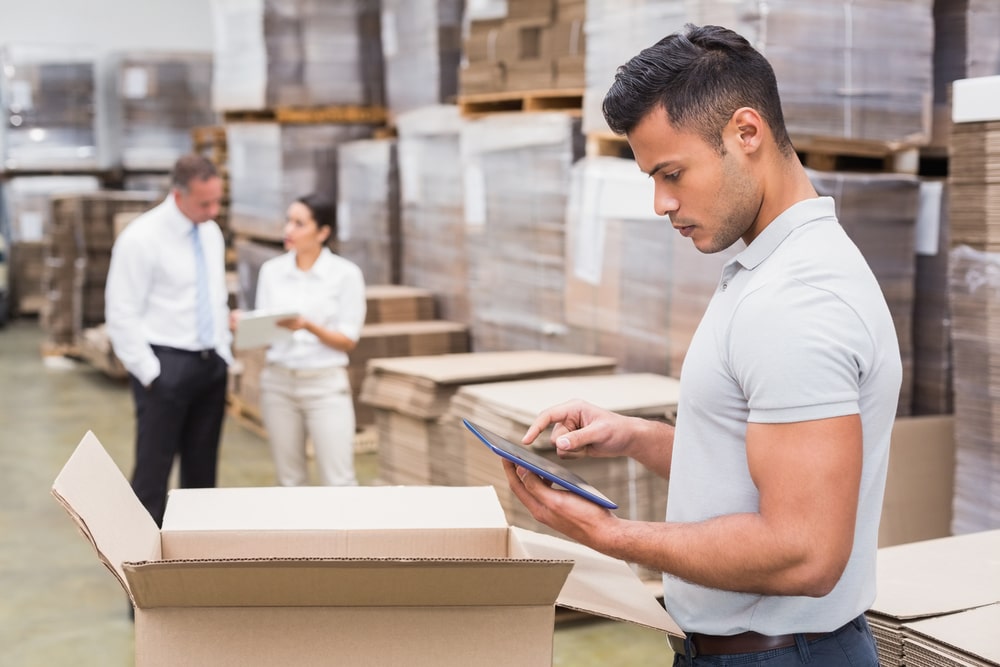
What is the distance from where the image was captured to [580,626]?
4.78 meters

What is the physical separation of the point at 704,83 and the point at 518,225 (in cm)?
473

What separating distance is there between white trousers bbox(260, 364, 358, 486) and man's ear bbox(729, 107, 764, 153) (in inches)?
158

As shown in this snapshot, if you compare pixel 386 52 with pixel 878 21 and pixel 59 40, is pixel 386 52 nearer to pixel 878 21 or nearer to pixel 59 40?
pixel 878 21

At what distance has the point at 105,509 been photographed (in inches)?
69.4

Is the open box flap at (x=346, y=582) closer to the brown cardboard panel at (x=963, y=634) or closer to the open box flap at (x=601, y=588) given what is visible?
the open box flap at (x=601, y=588)

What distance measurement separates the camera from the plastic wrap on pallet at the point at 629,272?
495 cm

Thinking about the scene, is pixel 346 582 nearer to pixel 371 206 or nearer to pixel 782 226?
pixel 782 226

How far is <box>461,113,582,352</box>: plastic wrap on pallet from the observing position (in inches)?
237

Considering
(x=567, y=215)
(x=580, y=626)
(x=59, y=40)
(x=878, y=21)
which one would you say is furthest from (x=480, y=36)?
(x=59, y=40)

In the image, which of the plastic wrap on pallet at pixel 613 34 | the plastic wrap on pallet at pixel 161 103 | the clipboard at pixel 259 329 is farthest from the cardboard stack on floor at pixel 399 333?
the plastic wrap on pallet at pixel 161 103

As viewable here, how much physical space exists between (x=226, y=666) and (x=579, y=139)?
14.9ft

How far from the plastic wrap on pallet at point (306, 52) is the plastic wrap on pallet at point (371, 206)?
45 cm

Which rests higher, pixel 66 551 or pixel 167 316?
pixel 167 316

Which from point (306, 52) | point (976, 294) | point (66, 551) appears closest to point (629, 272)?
point (976, 294)
